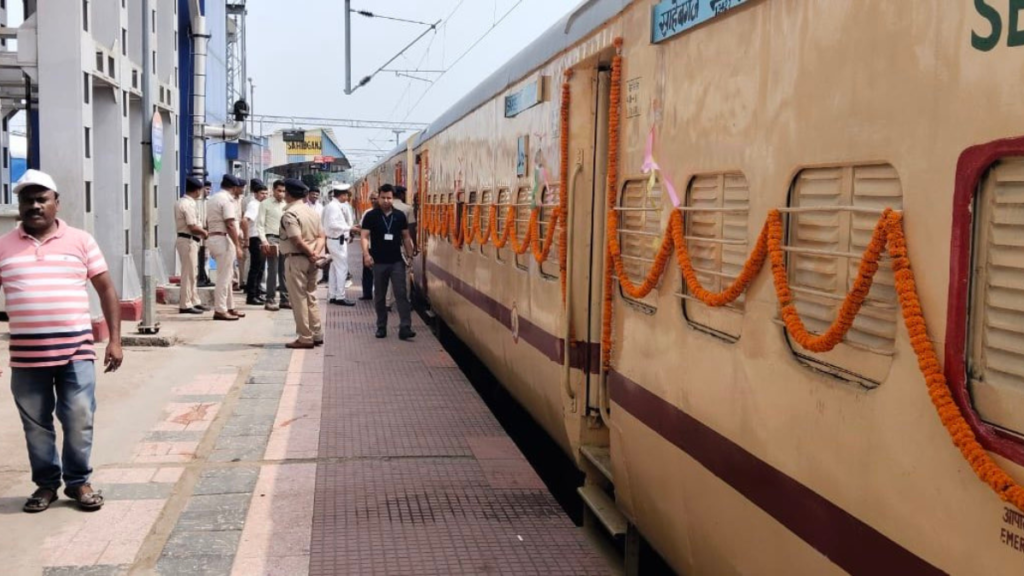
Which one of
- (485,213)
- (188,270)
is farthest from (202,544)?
(188,270)

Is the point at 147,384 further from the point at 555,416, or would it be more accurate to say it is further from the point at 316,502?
the point at 555,416

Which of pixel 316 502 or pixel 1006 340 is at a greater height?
pixel 1006 340

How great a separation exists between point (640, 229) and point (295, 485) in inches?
108

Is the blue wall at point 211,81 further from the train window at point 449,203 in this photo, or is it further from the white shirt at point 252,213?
the train window at point 449,203

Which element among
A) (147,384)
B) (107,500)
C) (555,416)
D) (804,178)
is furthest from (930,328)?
(147,384)

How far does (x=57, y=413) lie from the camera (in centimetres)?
524

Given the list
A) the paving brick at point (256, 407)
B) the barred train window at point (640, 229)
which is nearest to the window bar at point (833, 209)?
the barred train window at point (640, 229)

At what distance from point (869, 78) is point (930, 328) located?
2.16 ft

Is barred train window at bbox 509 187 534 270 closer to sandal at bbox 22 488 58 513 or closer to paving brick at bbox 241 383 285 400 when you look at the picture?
paving brick at bbox 241 383 285 400

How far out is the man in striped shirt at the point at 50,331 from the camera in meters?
5.10

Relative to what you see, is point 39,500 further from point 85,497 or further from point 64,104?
point 64,104

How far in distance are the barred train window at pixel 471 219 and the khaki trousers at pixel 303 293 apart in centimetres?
196

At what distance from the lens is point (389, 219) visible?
11.2 metres

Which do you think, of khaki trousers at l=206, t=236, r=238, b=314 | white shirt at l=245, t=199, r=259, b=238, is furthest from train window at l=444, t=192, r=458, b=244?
white shirt at l=245, t=199, r=259, b=238
